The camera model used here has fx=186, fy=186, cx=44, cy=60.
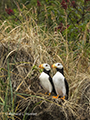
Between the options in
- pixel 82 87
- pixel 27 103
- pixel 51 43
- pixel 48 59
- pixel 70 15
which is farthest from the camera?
pixel 70 15

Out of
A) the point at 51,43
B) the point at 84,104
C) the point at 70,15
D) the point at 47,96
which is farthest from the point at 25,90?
the point at 70,15

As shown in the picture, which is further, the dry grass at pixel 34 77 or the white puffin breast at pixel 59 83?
the dry grass at pixel 34 77

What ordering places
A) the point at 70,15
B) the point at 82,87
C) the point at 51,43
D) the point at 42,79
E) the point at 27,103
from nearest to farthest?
the point at 42,79 < the point at 27,103 < the point at 82,87 < the point at 51,43 < the point at 70,15

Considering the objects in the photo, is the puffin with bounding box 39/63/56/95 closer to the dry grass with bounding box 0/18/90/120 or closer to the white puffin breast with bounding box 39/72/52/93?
the white puffin breast with bounding box 39/72/52/93

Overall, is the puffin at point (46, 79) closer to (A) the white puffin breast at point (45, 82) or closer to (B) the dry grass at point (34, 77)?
(A) the white puffin breast at point (45, 82)

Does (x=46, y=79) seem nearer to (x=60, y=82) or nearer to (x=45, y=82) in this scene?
(x=45, y=82)

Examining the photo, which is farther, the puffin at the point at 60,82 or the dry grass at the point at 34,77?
the dry grass at the point at 34,77

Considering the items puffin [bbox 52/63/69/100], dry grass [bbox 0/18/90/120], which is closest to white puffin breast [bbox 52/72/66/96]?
puffin [bbox 52/63/69/100]

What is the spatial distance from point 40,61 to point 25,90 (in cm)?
50

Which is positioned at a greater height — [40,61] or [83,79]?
[40,61]

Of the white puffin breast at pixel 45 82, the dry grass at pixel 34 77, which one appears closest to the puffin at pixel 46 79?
the white puffin breast at pixel 45 82

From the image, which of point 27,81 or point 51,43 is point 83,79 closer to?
point 27,81

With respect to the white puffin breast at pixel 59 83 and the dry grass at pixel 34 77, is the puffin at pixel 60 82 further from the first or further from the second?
the dry grass at pixel 34 77

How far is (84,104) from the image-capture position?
232 cm
